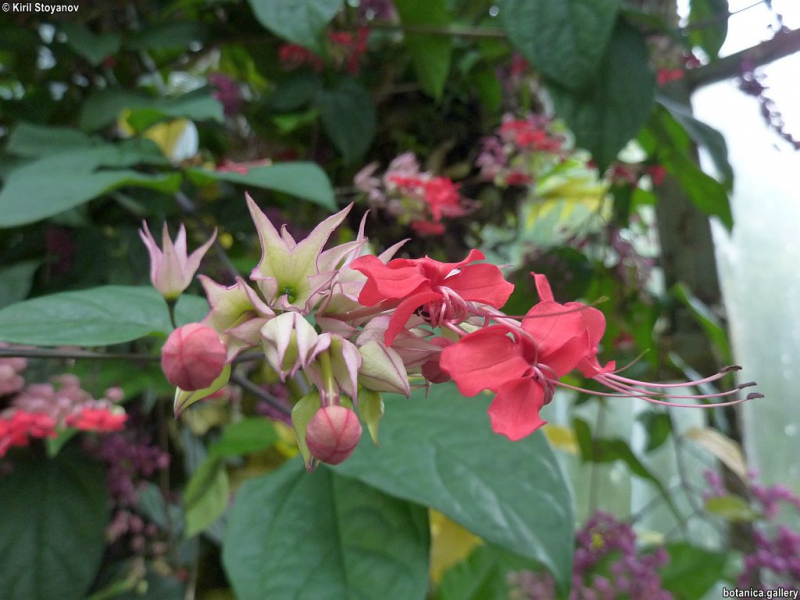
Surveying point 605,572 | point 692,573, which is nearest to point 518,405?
point 605,572

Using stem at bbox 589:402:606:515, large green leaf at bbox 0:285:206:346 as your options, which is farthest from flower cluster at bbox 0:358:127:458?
stem at bbox 589:402:606:515

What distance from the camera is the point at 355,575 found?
38 cm

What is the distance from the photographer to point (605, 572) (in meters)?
0.69

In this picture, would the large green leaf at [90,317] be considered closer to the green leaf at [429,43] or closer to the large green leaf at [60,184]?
the large green leaf at [60,184]

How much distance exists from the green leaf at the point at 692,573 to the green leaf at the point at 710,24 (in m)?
0.65

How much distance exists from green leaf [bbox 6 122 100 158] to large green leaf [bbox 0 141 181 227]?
58 millimetres

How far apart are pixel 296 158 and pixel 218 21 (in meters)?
0.20

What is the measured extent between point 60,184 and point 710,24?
67 centimetres

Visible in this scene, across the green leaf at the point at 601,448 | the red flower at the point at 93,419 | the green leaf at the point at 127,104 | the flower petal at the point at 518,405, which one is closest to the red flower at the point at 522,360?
the flower petal at the point at 518,405

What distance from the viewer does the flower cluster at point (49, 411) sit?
412mm

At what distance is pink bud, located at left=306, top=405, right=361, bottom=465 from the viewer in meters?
0.18

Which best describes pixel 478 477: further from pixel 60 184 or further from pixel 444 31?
pixel 444 31

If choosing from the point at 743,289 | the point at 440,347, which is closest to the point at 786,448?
the point at 743,289

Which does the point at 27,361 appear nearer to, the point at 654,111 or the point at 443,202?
the point at 443,202
